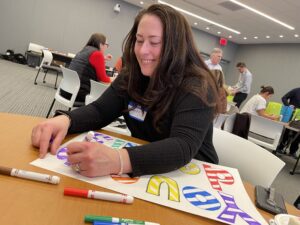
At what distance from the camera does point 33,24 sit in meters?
8.90

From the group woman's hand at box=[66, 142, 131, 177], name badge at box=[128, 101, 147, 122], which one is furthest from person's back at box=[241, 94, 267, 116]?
woman's hand at box=[66, 142, 131, 177]

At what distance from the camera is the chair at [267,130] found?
12.6ft

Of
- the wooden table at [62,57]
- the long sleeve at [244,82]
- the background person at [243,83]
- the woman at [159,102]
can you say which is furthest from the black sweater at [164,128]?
the wooden table at [62,57]

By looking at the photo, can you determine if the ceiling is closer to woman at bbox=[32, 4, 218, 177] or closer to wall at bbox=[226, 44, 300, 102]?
wall at bbox=[226, 44, 300, 102]

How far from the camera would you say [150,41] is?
105 centimetres

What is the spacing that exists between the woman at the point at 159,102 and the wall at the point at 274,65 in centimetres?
926

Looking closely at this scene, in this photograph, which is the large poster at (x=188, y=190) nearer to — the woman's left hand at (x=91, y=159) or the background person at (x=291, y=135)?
the woman's left hand at (x=91, y=159)

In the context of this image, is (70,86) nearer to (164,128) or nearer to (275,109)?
(164,128)

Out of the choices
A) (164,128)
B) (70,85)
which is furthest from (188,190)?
(70,85)

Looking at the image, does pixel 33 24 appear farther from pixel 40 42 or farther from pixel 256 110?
pixel 256 110

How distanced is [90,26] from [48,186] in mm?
9641

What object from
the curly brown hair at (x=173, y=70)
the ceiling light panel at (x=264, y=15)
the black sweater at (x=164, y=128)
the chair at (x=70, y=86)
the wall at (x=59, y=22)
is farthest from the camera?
the wall at (x=59, y=22)

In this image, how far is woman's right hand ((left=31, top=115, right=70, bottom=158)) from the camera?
2.48ft

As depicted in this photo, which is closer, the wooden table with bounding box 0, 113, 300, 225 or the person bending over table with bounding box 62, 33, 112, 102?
the wooden table with bounding box 0, 113, 300, 225
